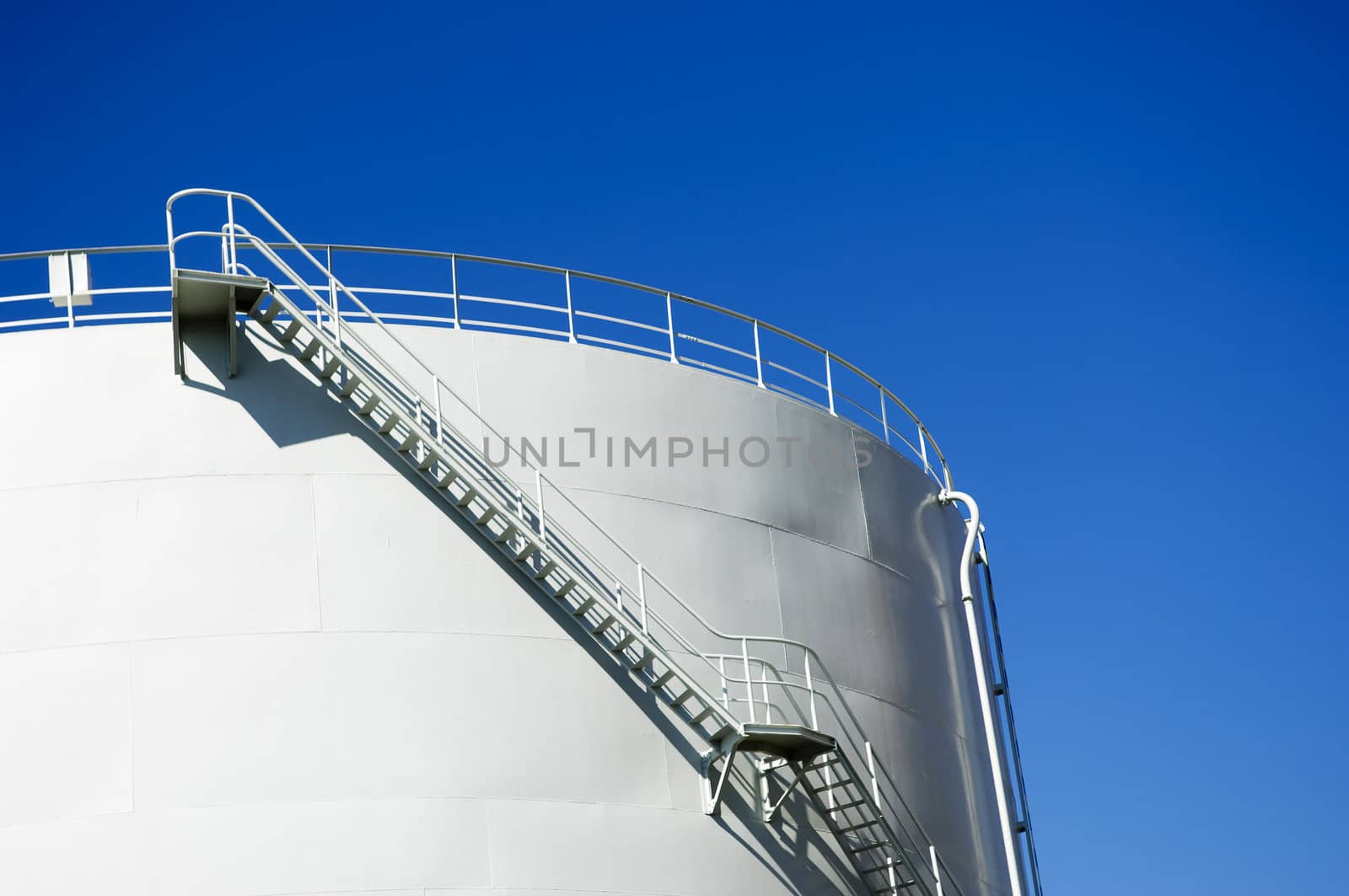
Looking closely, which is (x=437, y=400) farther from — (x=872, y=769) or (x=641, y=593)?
(x=872, y=769)

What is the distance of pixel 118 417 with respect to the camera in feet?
44.9

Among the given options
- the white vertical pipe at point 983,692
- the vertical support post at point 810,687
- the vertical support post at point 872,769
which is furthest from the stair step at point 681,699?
the white vertical pipe at point 983,692

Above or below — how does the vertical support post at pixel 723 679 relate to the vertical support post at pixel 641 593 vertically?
below

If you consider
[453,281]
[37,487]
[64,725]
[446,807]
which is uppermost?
[453,281]

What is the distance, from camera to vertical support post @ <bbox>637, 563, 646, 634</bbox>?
45.6 feet

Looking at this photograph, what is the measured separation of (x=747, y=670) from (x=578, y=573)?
178cm

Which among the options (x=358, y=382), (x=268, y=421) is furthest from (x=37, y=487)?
(x=358, y=382)

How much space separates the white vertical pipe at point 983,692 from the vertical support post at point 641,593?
4.91 metres

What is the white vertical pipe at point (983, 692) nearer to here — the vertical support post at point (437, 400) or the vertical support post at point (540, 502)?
the vertical support post at point (540, 502)

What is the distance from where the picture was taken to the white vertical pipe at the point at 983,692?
17312 millimetres

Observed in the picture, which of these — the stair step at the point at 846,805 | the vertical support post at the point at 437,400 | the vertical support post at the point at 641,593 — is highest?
the vertical support post at the point at 437,400

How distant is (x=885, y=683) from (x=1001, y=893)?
3.24 m

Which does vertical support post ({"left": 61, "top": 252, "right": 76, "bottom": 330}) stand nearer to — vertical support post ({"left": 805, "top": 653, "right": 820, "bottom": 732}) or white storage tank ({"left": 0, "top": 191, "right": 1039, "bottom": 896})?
white storage tank ({"left": 0, "top": 191, "right": 1039, "bottom": 896})

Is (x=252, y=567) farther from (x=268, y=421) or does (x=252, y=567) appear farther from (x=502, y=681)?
(x=502, y=681)
